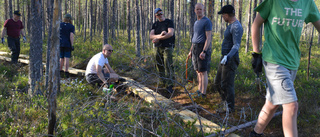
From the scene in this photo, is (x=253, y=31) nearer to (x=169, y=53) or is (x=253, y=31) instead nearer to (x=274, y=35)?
(x=274, y=35)

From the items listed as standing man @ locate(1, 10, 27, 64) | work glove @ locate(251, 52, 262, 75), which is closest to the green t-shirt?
work glove @ locate(251, 52, 262, 75)

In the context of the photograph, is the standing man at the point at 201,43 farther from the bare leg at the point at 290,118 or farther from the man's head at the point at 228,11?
the bare leg at the point at 290,118

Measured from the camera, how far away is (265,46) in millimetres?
2559

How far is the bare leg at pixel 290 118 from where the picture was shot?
7.37ft

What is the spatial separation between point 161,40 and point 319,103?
3652 millimetres

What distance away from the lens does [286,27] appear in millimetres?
2342

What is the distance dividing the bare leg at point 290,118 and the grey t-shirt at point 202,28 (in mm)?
2512

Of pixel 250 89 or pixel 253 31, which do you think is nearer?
pixel 253 31

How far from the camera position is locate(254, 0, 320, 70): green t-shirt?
7.63 ft

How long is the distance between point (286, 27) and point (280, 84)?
622mm

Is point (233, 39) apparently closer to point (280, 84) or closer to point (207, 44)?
point (207, 44)

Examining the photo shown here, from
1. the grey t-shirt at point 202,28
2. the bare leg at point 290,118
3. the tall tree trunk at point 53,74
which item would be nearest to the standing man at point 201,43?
the grey t-shirt at point 202,28

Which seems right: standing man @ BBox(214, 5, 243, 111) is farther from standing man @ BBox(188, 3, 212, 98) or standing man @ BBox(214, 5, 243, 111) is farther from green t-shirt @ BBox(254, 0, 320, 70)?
green t-shirt @ BBox(254, 0, 320, 70)

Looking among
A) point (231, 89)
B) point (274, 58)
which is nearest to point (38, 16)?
point (231, 89)
